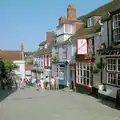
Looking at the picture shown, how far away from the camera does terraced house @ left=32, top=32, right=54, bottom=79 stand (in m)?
43.2

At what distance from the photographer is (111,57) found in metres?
17.2

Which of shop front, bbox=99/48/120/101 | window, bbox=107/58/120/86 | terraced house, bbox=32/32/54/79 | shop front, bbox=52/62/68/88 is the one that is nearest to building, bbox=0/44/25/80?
terraced house, bbox=32/32/54/79

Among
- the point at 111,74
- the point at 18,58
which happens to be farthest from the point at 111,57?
the point at 18,58

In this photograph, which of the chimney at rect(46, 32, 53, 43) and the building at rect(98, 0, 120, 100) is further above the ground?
the chimney at rect(46, 32, 53, 43)

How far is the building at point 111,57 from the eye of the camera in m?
16.8

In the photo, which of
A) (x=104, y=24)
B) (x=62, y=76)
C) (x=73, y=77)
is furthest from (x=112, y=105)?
(x=62, y=76)

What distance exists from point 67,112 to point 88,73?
912cm

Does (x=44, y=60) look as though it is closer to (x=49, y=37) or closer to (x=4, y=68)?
(x=49, y=37)

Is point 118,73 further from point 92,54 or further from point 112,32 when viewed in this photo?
point 92,54

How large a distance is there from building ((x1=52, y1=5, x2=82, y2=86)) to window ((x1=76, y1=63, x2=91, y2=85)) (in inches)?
209

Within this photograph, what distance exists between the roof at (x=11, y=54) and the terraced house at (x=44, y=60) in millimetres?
12388

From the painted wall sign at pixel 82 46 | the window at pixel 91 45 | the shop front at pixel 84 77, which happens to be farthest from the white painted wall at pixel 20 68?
the window at pixel 91 45

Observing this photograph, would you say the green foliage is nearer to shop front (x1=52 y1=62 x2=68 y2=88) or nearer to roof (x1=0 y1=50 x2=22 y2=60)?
shop front (x1=52 y1=62 x2=68 y2=88)

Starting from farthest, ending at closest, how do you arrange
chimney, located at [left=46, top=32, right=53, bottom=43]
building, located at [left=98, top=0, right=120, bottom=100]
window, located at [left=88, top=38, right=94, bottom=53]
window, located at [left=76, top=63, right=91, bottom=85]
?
chimney, located at [left=46, top=32, right=53, bottom=43] < window, located at [left=88, top=38, right=94, bottom=53] < window, located at [left=76, top=63, right=91, bottom=85] < building, located at [left=98, top=0, right=120, bottom=100]
